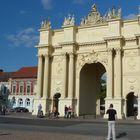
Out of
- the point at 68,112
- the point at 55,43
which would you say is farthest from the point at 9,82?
the point at 68,112

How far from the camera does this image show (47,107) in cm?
4534

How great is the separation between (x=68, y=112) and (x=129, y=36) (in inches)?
490

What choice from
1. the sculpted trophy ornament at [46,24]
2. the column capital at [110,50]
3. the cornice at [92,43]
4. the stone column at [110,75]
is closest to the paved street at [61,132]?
the stone column at [110,75]

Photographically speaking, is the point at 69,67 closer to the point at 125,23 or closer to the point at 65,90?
the point at 65,90

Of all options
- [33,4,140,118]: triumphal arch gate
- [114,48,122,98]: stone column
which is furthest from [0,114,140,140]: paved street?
[33,4,140,118]: triumphal arch gate

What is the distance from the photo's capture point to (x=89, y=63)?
43.9 meters

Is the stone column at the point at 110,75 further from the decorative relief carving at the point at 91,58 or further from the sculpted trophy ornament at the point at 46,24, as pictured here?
the sculpted trophy ornament at the point at 46,24

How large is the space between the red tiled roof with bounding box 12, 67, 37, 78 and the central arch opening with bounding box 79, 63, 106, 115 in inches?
1126

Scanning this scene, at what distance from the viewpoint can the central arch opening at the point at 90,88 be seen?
148 feet

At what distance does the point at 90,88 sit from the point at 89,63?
555cm

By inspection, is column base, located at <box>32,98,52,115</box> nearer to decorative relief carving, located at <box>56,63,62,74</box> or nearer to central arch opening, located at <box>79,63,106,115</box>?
decorative relief carving, located at <box>56,63,62,74</box>

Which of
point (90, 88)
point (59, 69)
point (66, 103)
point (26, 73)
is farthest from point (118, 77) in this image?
point (26, 73)

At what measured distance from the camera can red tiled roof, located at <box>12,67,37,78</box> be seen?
252ft

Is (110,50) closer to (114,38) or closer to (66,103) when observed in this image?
(114,38)
